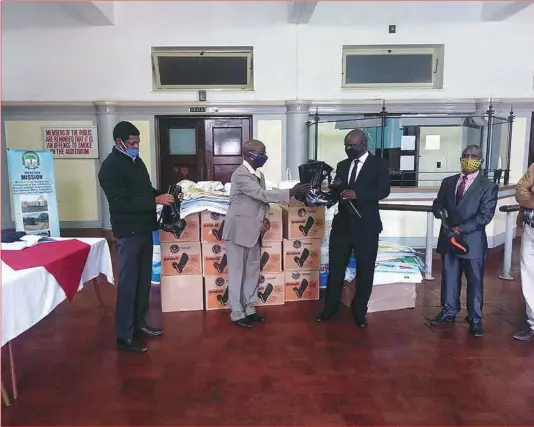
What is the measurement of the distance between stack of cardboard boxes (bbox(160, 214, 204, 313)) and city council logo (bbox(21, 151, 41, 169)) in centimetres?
227

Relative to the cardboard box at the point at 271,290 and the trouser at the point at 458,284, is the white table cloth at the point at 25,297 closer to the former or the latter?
the cardboard box at the point at 271,290

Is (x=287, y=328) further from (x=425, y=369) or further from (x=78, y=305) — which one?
(x=78, y=305)

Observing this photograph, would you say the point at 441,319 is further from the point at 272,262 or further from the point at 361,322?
the point at 272,262

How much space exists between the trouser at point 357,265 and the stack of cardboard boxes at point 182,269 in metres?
1.11

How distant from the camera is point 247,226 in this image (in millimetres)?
3340

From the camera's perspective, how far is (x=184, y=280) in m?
3.84

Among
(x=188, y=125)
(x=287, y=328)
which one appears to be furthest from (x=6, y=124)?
(x=287, y=328)

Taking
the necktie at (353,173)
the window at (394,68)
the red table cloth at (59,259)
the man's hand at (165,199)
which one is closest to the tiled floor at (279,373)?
the red table cloth at (59,259)

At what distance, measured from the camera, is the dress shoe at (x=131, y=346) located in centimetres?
304

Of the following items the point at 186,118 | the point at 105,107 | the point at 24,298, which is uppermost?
the point at 105,107

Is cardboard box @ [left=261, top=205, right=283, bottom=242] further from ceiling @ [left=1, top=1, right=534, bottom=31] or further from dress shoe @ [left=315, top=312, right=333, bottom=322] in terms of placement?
ceiling @ [left=1, top=1, right=534, bottom=31]

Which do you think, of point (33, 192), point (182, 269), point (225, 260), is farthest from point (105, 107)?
point (225, 260)

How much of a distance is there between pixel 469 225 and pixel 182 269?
2249 millimetres

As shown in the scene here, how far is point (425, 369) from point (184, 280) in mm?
2008
